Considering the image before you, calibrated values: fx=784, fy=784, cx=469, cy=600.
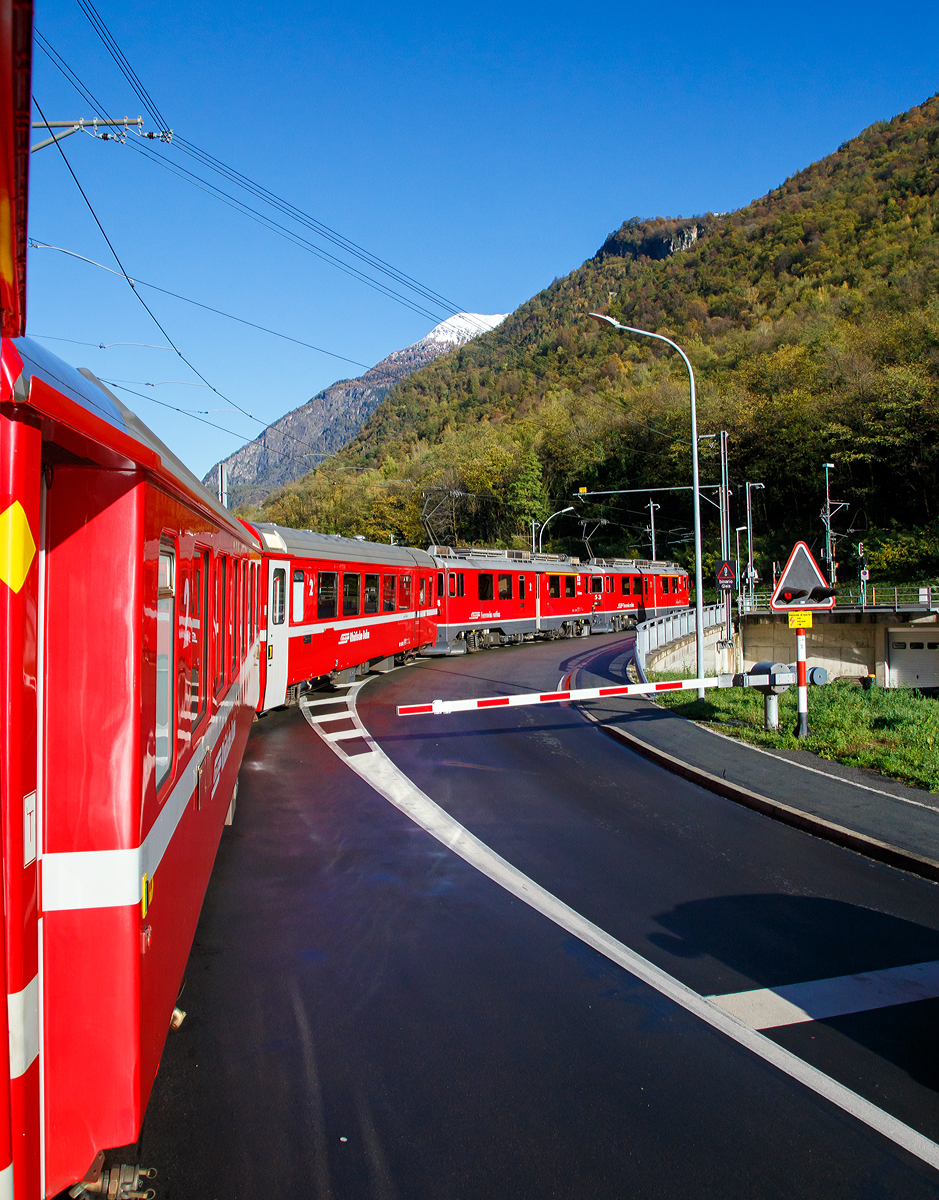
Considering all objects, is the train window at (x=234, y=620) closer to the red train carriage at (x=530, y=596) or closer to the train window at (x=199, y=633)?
the train window at (x=199, y=633)

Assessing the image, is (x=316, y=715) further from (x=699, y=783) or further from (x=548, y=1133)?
(x=548, y=1133)

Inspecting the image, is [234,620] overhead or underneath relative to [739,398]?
underneath

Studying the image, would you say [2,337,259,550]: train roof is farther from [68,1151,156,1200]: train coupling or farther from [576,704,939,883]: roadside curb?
[576,704,939,883]: roadside curb

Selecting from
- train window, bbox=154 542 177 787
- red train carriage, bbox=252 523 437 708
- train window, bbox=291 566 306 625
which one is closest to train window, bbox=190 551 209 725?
train window, bbox=154 542 177 787

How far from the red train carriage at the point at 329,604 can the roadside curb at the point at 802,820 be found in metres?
6.14

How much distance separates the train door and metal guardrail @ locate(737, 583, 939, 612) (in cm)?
3028

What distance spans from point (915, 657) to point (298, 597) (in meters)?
38.3

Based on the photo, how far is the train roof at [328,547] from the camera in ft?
43.5

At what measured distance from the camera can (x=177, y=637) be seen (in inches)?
136

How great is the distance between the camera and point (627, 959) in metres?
4.89

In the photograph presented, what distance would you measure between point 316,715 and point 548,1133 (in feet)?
36.4

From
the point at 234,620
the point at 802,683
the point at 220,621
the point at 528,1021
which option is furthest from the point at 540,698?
the point at 528,1021

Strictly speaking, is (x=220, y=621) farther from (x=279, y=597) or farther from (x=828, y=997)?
(x=279, y=597)

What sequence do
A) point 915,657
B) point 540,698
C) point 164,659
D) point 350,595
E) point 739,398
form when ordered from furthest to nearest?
point 739,398 < point 915,657 < point 350,595 < point 540,698 < point 164,659
